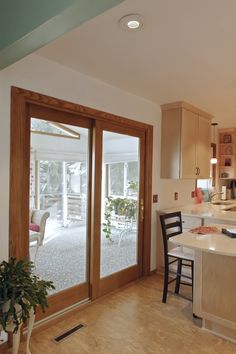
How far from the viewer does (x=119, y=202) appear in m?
3.48

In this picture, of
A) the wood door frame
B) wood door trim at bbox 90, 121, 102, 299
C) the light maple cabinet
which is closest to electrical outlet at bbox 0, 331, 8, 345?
the wood door frame

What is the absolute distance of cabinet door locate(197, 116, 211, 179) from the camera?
4.27 m

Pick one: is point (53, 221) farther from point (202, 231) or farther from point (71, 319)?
point (202, 231)

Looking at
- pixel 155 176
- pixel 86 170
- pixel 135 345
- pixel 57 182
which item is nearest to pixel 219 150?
pixel 155 176

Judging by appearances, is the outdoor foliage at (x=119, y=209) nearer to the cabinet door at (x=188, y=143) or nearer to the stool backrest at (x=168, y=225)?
the stool backrest at (x=168, y=225)

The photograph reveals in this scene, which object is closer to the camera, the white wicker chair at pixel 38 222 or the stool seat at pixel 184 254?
the white wicker chair at pixel 38 222

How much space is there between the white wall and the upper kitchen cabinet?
11 cm

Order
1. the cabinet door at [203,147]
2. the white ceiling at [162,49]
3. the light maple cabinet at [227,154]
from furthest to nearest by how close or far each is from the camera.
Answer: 1. the light maple cabinet at [227,154]
2. the cabinet door at [203,147]
3. the white ceiling at [162,49]

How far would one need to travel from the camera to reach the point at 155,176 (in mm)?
3922

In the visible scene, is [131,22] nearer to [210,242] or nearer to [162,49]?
[162,49]

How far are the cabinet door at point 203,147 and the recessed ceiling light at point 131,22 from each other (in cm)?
262

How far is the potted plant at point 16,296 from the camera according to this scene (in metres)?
1.82

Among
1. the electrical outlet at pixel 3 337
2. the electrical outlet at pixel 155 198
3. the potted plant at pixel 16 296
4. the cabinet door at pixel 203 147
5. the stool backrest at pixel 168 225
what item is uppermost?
the cabinet door at pixel 203 147

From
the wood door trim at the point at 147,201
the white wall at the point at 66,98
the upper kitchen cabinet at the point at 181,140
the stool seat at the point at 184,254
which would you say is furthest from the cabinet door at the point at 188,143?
the stool seat at the point at 184,254
